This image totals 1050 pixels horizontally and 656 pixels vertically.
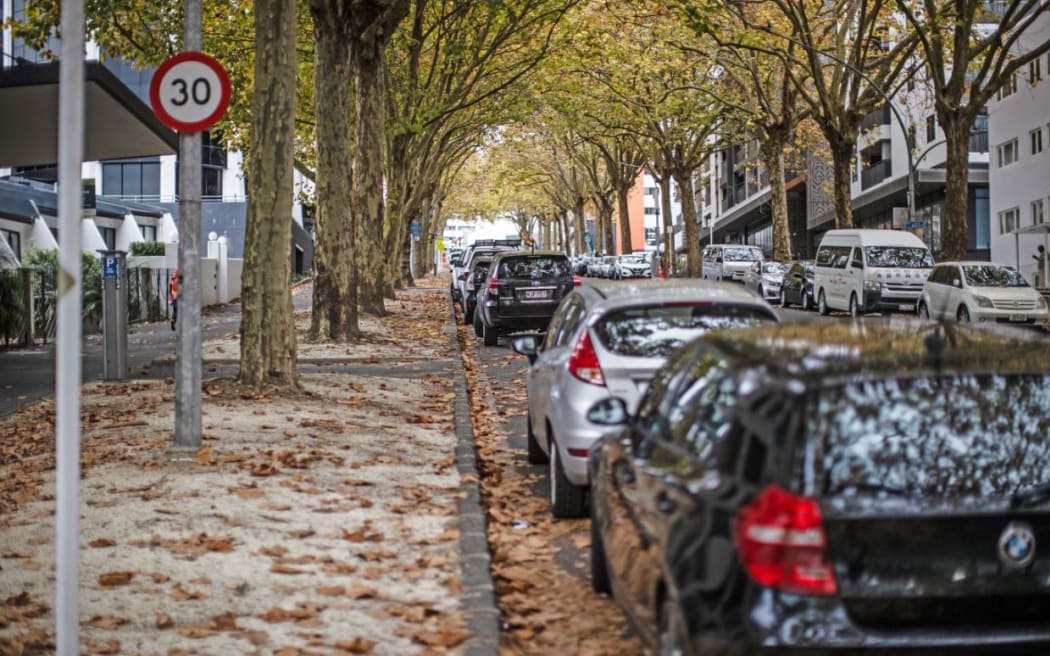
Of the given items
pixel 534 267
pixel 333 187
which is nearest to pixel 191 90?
pixel 333 187

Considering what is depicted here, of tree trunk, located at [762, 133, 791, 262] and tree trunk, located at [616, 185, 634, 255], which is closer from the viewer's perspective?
tree trunk, located at [762, 133, 791, 262]

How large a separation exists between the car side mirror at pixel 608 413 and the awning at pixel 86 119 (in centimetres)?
1133

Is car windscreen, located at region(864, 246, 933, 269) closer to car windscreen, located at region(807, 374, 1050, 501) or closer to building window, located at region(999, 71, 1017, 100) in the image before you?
building window, located at region(999, 71, 1017, 100)

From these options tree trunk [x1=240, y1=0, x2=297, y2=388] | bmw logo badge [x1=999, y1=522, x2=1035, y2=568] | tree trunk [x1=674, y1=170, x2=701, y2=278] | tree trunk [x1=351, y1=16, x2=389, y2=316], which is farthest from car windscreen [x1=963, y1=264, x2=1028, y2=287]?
tree trunk [x1=674, y1=170, x2=701, y2=278]

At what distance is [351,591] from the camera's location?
6453 mm

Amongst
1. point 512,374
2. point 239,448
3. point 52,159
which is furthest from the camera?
point 52,159

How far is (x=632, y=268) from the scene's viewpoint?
6606cm

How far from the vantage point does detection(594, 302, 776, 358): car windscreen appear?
8133 millimetres

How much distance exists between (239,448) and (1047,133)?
37937 mm

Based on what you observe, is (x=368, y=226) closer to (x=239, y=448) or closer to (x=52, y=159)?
(x=52, y=159)

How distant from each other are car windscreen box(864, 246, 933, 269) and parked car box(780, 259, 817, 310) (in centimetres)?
432

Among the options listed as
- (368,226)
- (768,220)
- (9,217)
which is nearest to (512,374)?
(368,226)

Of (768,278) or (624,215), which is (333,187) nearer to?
(768,278)

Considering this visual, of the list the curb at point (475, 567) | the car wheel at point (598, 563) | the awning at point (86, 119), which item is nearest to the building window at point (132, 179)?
the awning at point (86, 119)
